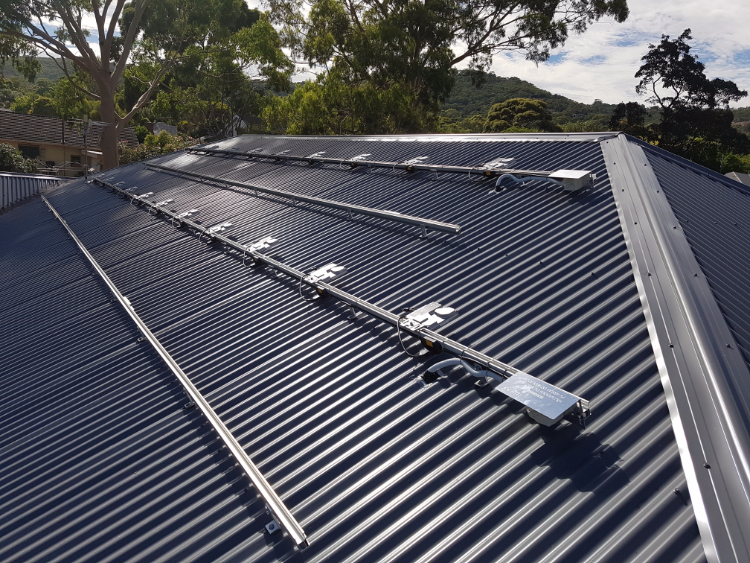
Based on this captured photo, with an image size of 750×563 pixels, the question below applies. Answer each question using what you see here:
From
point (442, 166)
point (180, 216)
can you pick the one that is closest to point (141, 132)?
point (180, 216)

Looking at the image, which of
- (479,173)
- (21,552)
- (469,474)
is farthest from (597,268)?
(21,552)

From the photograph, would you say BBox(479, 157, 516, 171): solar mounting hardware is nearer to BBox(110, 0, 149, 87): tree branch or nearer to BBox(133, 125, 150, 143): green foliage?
BBox(110, 0, 149, 87): tree branch

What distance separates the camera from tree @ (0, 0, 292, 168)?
34.8 m

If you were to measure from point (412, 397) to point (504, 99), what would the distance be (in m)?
109

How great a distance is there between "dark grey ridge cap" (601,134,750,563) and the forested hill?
104 metres

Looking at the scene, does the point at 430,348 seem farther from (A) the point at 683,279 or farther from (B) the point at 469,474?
(A) the point at 683,279

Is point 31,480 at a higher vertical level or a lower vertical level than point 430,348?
lower

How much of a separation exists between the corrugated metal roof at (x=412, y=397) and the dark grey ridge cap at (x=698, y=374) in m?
0.17

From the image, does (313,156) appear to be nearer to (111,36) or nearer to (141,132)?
(111,36)

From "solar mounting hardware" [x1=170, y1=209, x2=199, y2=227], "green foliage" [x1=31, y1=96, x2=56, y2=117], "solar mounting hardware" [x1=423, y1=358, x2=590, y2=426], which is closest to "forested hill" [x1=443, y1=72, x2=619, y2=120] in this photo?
"green foliage" [x1=31, y1=96, x2=56, y2=117]

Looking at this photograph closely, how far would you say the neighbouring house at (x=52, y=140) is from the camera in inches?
2108

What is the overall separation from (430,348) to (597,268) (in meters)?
2.56

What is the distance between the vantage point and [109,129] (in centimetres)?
3988

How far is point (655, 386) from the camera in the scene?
17.1 ft
